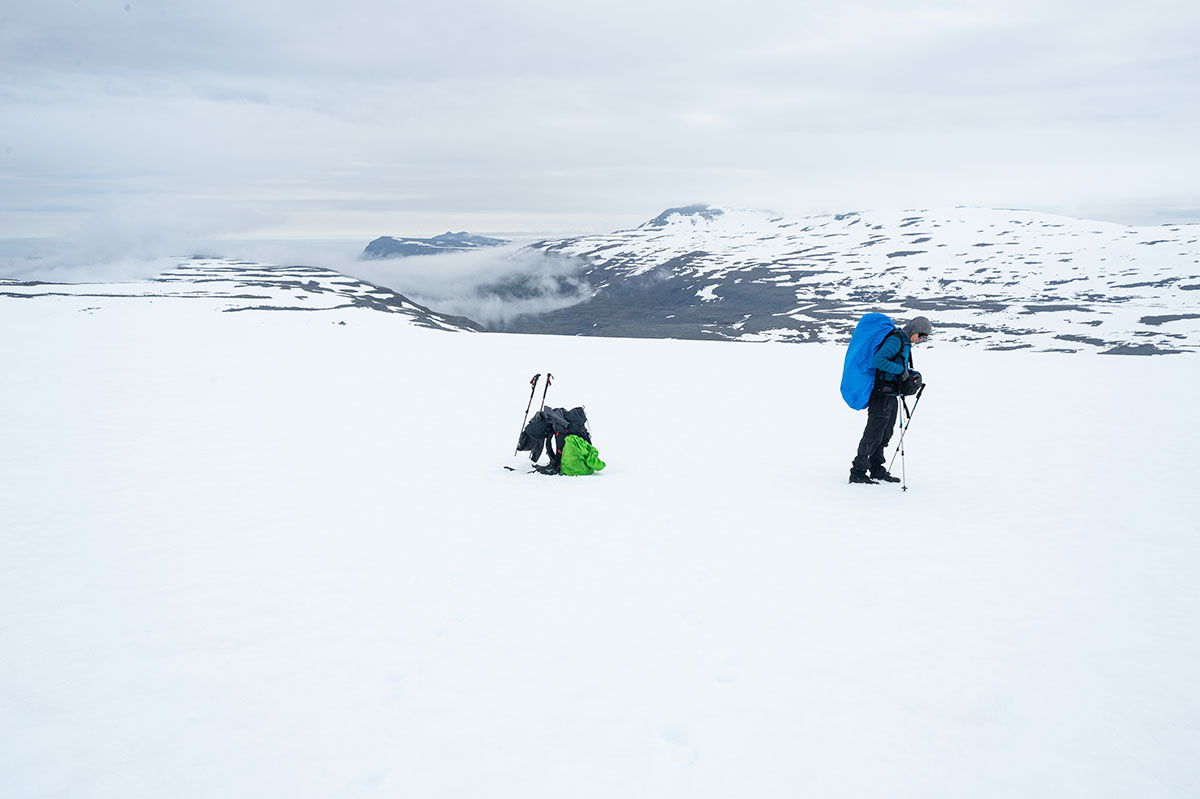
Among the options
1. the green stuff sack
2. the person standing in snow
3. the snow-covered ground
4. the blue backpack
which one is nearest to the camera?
the snow-covered ground

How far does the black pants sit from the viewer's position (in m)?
11.4

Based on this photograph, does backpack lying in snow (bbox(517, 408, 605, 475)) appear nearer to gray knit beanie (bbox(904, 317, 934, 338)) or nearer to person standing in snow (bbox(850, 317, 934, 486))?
person standing in snow (bbox(850, 317, 934, 486))

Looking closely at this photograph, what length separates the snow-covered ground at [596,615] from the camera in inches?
190

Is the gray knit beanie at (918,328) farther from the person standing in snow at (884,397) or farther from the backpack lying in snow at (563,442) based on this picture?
the backpack lying in snow at (563,442)

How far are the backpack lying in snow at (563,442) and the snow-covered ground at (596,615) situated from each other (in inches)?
16.7

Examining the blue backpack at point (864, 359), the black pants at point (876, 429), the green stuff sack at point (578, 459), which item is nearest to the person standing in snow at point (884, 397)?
the black pants at point (876, 429)

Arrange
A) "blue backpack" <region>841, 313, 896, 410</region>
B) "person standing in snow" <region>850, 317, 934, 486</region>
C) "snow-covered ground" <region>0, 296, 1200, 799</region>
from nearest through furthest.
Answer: "snow-covered ground" <region>0, 296, 1200, 799</region> → "person standing in snow" <region>850, 317, 934, 486</region> → "blue backpack" <region>841, 313, 896, 410</region>

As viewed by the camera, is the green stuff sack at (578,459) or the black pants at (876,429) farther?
the green stuff sack at (578,459)

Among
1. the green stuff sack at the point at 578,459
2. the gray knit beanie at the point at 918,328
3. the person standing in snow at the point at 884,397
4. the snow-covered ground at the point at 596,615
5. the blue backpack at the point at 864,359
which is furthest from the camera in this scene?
the green stuff sack at the point at 578,459

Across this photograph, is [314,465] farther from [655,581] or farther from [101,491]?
[655,581]

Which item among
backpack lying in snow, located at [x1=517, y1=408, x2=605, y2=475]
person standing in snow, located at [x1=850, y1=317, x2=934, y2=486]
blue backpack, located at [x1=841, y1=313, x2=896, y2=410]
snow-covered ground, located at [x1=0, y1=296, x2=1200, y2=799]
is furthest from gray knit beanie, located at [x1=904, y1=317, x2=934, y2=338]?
backpack lying in snow, located at [x1=517, y1=408, x2=605, y2=475]

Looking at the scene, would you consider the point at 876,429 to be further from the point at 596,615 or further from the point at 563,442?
the point at 596,615

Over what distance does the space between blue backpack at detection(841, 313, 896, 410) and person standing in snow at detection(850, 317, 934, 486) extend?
0.33ft

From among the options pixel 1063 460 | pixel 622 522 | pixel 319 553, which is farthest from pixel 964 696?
pixel 1063 460
